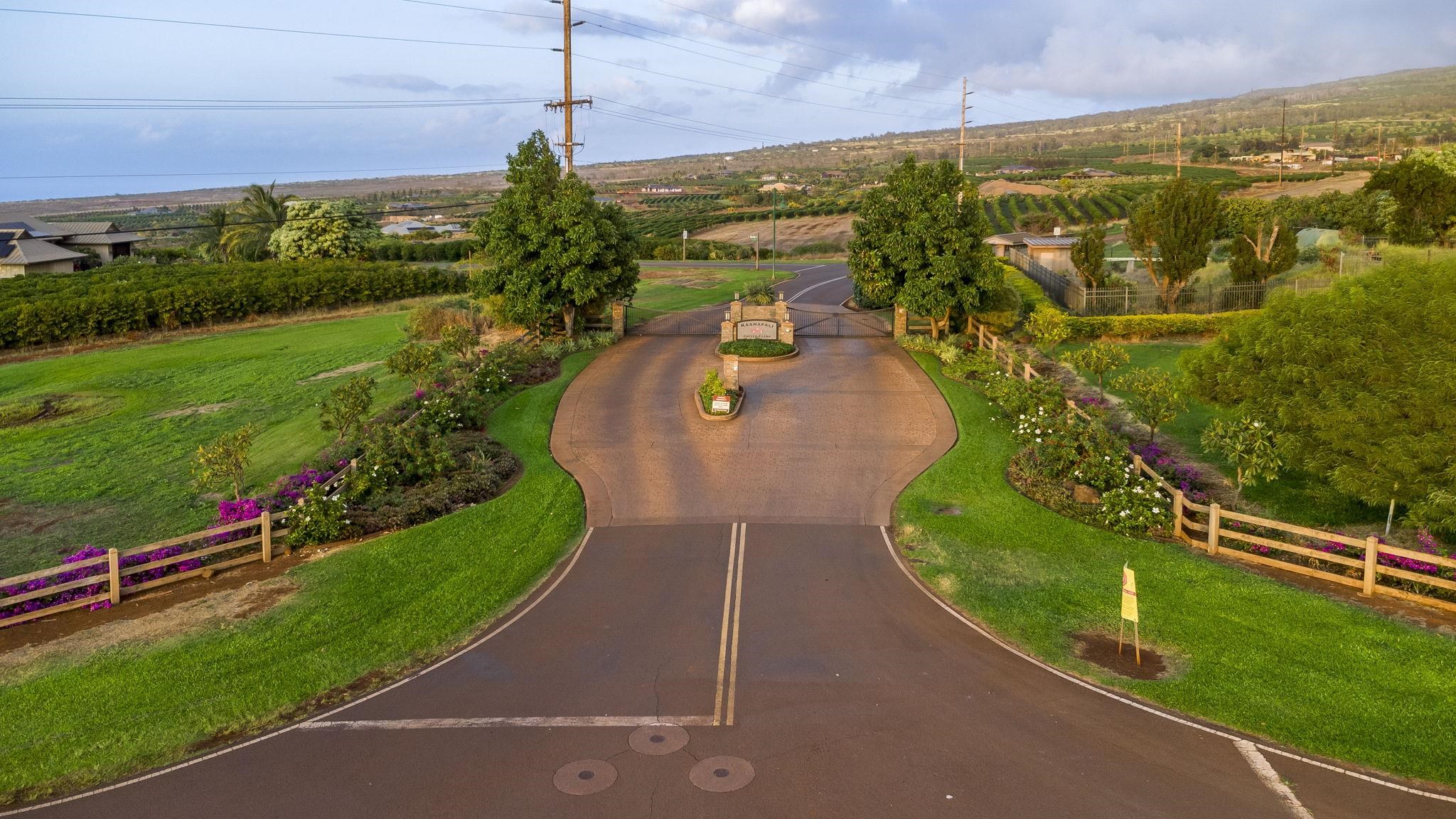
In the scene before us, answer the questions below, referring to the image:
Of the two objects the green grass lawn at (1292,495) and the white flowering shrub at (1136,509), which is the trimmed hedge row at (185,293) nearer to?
the green grass lawn at (1292,495)

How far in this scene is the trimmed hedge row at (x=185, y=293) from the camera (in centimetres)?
4262

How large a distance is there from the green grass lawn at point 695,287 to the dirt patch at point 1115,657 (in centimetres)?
3368

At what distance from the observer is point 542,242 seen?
36312mm

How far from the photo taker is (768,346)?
36.2 meters

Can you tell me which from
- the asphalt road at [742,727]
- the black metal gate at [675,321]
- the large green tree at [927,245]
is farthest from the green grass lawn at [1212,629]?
the black metal gate at [675,321]

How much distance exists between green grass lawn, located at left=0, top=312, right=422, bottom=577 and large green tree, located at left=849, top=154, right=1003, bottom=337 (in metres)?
17.7

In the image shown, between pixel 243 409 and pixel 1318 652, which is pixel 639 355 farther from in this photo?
pixel 1318 652

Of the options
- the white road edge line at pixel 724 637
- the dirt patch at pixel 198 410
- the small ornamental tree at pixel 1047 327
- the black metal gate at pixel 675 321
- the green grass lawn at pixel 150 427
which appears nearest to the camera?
the white road edge line at pixel 724 637

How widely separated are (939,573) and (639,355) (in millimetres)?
20806

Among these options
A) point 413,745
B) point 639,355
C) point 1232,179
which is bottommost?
point 413,745

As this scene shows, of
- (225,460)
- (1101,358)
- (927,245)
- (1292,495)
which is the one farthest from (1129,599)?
(927,245)

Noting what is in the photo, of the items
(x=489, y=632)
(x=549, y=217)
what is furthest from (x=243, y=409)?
(x=489, y=632)

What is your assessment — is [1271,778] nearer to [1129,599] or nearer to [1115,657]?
[1129,599]

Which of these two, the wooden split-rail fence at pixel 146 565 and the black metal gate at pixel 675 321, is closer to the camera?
the wooden split-rail fence at pixel 146 565
